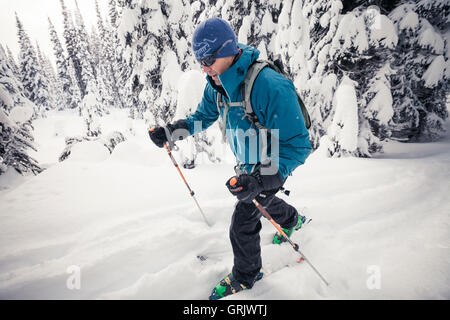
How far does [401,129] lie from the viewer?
8367mm

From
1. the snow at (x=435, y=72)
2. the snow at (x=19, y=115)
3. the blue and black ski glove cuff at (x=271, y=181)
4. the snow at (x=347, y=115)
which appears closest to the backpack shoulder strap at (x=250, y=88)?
the blue and black ski glove cuff at (x=271, y=181)

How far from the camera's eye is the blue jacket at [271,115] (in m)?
1.86

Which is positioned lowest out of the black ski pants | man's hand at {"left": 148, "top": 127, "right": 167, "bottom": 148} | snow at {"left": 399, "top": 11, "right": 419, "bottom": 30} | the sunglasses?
the black ski pants

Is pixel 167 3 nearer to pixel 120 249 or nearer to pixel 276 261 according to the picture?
pixel 120 249

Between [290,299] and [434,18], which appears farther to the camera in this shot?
[434,18]

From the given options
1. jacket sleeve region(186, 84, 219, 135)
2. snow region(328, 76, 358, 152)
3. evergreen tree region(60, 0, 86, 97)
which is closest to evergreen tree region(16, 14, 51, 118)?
evergreen tree region(60, 0, 86, 97)

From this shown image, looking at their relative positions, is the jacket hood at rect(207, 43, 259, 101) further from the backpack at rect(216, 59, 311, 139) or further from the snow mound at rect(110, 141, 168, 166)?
the snow mound at rect(110, 141, 168, 166)

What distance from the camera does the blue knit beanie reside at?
1.99 meters

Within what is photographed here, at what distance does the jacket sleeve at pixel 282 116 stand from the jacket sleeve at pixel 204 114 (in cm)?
105

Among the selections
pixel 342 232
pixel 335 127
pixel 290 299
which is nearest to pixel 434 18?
pixel 335 127

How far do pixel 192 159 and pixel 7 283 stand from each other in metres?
4.82

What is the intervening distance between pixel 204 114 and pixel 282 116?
1.47 meters

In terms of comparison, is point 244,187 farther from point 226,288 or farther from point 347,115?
point 347,115

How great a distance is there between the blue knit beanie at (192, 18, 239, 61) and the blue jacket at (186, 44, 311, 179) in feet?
0.53
